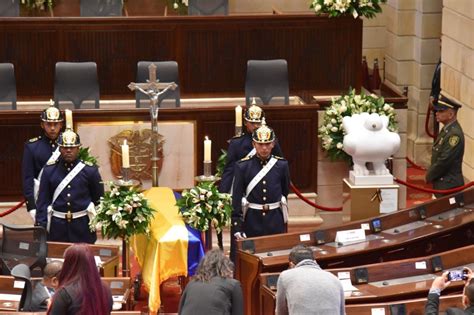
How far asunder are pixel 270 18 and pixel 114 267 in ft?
17.8

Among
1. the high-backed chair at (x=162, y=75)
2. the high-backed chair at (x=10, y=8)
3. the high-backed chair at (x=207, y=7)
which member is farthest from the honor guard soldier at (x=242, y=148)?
the high-backed chair at (x=10, y=8)

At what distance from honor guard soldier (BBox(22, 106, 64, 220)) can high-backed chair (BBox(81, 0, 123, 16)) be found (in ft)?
17.9

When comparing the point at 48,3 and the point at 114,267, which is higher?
the point at 48,3

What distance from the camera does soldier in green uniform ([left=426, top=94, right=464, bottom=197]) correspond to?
12562 millimetres

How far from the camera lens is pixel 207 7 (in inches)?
669

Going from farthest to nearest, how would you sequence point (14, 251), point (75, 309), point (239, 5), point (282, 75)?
point (239, 5) → point (282, 75) → point (14, 251) → point (75, 309)

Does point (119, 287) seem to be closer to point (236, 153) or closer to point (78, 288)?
point (78, 288)

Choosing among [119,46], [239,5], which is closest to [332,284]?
[119,46]

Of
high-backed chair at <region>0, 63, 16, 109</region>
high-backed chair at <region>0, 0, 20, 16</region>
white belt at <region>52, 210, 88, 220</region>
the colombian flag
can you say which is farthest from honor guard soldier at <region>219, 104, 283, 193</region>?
high-backed chair at <region>0, 0, 20, 16</region>

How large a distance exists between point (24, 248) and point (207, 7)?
7.30 meters

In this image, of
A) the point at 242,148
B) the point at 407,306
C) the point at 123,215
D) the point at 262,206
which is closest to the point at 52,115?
the point at 123,215

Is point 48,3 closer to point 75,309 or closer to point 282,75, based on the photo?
point 282,75

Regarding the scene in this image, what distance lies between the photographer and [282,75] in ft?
48.0

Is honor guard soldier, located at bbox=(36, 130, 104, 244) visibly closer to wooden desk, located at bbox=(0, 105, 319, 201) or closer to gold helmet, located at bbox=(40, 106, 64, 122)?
gold helmet, located at bbox=(40, 106, 64, 122)
